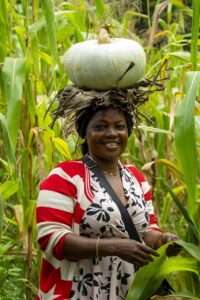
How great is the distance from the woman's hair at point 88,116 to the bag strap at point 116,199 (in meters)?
0.09

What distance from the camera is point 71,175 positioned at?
6.19 feet

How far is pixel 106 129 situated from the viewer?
1904mm

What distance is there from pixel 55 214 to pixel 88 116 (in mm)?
260

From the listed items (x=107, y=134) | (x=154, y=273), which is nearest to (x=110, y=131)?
(x=107, y=134)

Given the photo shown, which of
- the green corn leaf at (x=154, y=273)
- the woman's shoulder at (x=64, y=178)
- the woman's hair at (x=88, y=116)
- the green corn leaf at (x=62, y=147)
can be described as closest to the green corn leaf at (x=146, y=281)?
the green corn leaf at (x=154, y=273)

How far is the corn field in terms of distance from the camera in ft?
6.01

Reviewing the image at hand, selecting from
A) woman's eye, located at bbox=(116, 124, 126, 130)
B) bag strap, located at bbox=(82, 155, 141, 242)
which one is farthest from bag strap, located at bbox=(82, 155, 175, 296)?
woman's eye, located at bbox=(116, 124, 126, 130)

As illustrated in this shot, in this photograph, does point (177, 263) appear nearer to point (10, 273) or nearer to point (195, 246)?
point (195, 246)

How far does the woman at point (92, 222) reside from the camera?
1.83 m

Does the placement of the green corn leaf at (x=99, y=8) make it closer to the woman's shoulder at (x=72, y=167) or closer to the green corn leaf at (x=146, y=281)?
the woman's shoulder at (x=72, y=167)

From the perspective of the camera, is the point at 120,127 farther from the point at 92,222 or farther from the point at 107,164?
the point at 92,222

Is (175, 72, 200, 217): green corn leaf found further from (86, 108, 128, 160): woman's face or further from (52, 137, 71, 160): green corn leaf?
(52, 137, 71, 160): green corn leaf

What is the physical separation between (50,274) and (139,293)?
22cm

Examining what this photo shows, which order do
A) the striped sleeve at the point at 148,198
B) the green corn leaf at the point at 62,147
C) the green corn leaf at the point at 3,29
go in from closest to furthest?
1. the striped sleeve at the point at 148,198
2. the green corn leaf at the point at 3,29
3. the green corn leaf at the point at 62,147
